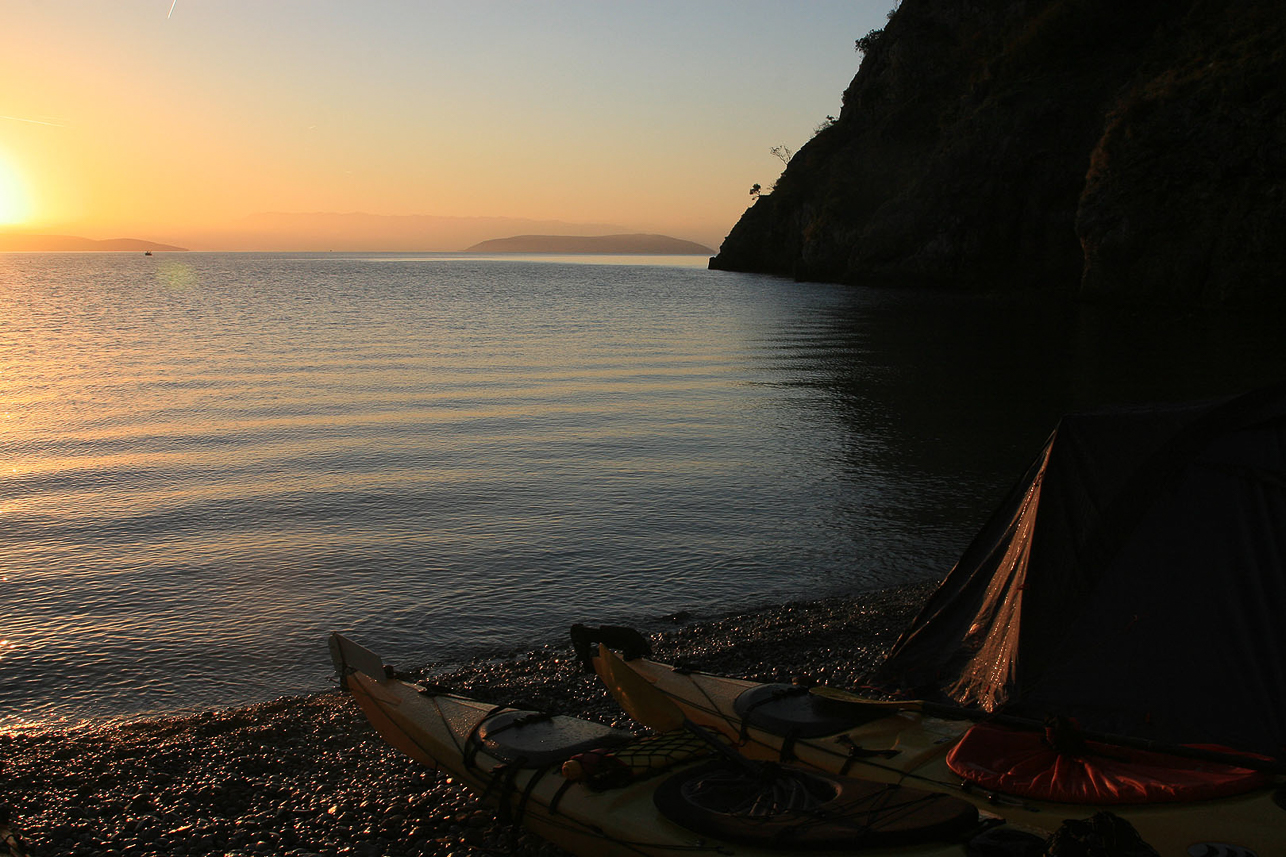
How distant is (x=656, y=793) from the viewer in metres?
6.02

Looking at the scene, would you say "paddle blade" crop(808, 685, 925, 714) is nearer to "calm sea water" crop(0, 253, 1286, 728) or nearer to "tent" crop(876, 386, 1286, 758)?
"tent" crop(876, 386, 1286, 758)

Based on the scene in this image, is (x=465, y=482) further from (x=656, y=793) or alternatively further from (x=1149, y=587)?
(x=1149, y=587)

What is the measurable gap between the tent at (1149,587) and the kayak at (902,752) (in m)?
0.86

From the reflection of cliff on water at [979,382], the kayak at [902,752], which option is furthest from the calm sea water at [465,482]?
the kayak at [902,752]

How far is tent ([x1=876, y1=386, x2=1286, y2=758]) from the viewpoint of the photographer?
6.93m

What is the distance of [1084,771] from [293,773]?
20.1ft

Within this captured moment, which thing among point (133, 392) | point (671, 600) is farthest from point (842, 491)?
point (133, 392)

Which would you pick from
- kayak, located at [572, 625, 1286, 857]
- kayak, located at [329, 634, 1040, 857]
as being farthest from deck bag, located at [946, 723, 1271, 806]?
kayak, located at [329, 634, 1040, 857]

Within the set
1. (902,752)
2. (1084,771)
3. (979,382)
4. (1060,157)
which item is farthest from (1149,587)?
(1060,157)

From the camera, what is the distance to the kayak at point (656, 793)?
17.6 ft

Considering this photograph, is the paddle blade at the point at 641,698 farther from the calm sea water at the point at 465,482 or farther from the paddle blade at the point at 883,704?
the calm sea water at the point at 465,482

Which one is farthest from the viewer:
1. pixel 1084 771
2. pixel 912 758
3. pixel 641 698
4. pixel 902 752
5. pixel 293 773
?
pixel 293 773

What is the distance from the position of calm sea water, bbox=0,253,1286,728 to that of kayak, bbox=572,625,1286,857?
3.46 m

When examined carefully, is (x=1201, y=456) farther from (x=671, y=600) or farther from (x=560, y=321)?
(x=560, y=321)
